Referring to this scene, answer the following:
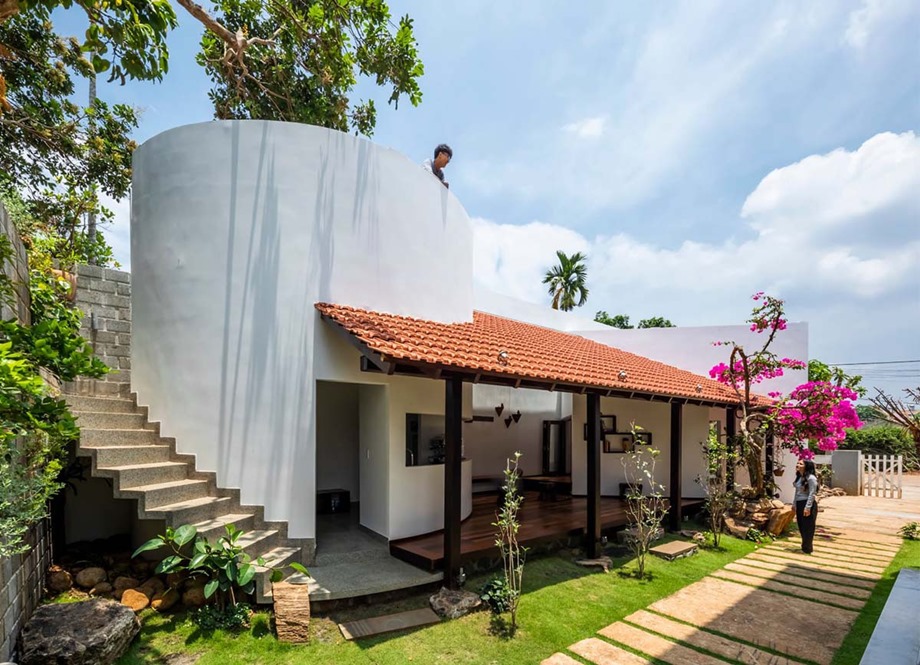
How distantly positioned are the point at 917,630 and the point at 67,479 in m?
10.6

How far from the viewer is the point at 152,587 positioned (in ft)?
20.0

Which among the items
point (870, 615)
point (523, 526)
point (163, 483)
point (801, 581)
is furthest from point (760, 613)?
point (163, 483)

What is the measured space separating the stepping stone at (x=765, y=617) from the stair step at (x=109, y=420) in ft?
26.9

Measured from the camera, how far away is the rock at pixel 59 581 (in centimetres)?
602

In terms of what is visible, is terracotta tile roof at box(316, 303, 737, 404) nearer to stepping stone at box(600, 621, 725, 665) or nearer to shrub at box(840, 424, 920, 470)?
stepping stone at box(600, 621, 725, 665)

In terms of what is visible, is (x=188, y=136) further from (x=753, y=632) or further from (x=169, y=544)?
(x=753, y=632)

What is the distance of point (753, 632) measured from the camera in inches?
233

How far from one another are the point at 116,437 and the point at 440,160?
773 cm

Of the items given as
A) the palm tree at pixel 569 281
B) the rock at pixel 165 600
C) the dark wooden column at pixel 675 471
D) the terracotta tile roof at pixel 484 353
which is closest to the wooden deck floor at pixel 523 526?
the dark wooden column at pixel 675 471

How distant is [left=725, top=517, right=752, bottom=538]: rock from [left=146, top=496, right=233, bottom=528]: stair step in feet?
34.6

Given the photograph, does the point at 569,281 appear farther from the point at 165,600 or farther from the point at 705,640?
the point at 165,600

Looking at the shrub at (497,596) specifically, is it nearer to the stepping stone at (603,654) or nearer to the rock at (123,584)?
the stepping stone at (603,654)

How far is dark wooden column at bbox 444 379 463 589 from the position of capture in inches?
254

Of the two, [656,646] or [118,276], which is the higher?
[118,276]
